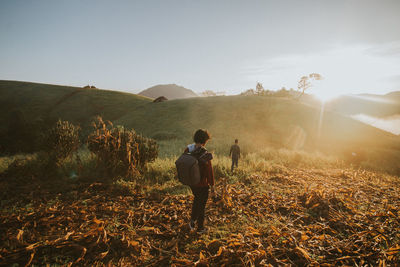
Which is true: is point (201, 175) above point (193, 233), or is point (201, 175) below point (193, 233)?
above

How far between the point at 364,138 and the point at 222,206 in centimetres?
3259

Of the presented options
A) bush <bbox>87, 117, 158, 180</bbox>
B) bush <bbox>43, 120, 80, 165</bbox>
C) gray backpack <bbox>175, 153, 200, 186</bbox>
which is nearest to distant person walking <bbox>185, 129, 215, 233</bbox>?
gray backpack <bbox>175, 153, 200, 186</bbox>

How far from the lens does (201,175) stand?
3668mm

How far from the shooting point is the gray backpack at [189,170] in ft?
11.1

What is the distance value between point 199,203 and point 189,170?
0.99 meters

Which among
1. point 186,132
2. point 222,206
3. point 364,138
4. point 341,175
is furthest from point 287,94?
point 222,206

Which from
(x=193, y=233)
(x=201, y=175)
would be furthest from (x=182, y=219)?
(x=201, y=175)

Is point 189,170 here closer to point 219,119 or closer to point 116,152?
point 116,152

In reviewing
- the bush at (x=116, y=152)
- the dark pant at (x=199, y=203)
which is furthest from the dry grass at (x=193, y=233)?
the bush at (x=116, y=152)

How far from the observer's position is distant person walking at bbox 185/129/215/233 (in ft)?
12.0

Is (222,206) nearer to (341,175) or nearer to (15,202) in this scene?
(15,202)

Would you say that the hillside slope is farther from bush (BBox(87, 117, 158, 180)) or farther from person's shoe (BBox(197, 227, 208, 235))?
person's shoe (BBox(197, 227, 208, 235))

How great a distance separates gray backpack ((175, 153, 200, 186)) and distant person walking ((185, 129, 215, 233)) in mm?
238

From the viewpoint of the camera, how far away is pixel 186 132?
84.2ft
